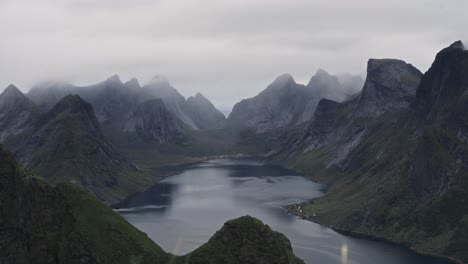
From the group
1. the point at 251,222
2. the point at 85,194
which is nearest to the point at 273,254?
the point at 251,222

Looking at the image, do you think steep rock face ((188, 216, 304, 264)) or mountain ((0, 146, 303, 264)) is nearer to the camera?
steep rock face ((188, 216, 304, 264))

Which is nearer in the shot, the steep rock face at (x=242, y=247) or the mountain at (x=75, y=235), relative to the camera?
the steep rock face at (x=242, y=247)

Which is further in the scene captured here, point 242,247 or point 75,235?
point 75,235

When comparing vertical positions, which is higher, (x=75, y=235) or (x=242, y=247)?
(x=75, y=235)

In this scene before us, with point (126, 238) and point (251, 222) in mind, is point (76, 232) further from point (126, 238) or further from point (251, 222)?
point (251, 222)

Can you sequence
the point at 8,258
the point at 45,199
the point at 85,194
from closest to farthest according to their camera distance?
the point at 8,258, the point at 45,199, the point at 85,194
